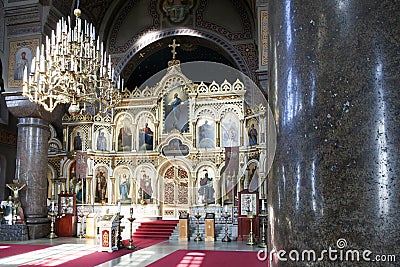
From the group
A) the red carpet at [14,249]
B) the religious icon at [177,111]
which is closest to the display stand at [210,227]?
the religious icon at [177,111]

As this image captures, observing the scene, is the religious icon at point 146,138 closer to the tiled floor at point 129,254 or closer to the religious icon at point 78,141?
the religious icon at point 78,141

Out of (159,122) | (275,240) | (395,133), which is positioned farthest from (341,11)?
(159,122)

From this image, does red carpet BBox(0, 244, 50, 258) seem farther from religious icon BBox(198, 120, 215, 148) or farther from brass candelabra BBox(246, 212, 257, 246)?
religious icon BBox(198, 120, 215, 148)

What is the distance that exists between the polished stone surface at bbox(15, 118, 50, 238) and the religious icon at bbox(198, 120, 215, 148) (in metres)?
4.70

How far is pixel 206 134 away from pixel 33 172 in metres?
5.25

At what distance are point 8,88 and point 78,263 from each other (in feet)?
18.9

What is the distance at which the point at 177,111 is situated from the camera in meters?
14.3

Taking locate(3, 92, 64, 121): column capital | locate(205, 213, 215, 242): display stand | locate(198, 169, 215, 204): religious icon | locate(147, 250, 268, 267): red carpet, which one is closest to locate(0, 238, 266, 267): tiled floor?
locate(147, 250, 268, 267): red carpet

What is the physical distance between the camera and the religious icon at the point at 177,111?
14266 mm

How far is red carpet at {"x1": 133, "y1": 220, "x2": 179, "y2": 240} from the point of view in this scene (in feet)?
39.5

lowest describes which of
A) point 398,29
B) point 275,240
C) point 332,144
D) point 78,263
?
point 78,263

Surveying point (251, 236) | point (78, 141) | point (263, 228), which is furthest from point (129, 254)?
point (78, 141)

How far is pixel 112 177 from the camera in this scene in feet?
47.0

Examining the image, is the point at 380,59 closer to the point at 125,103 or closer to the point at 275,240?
the point at 275,240
